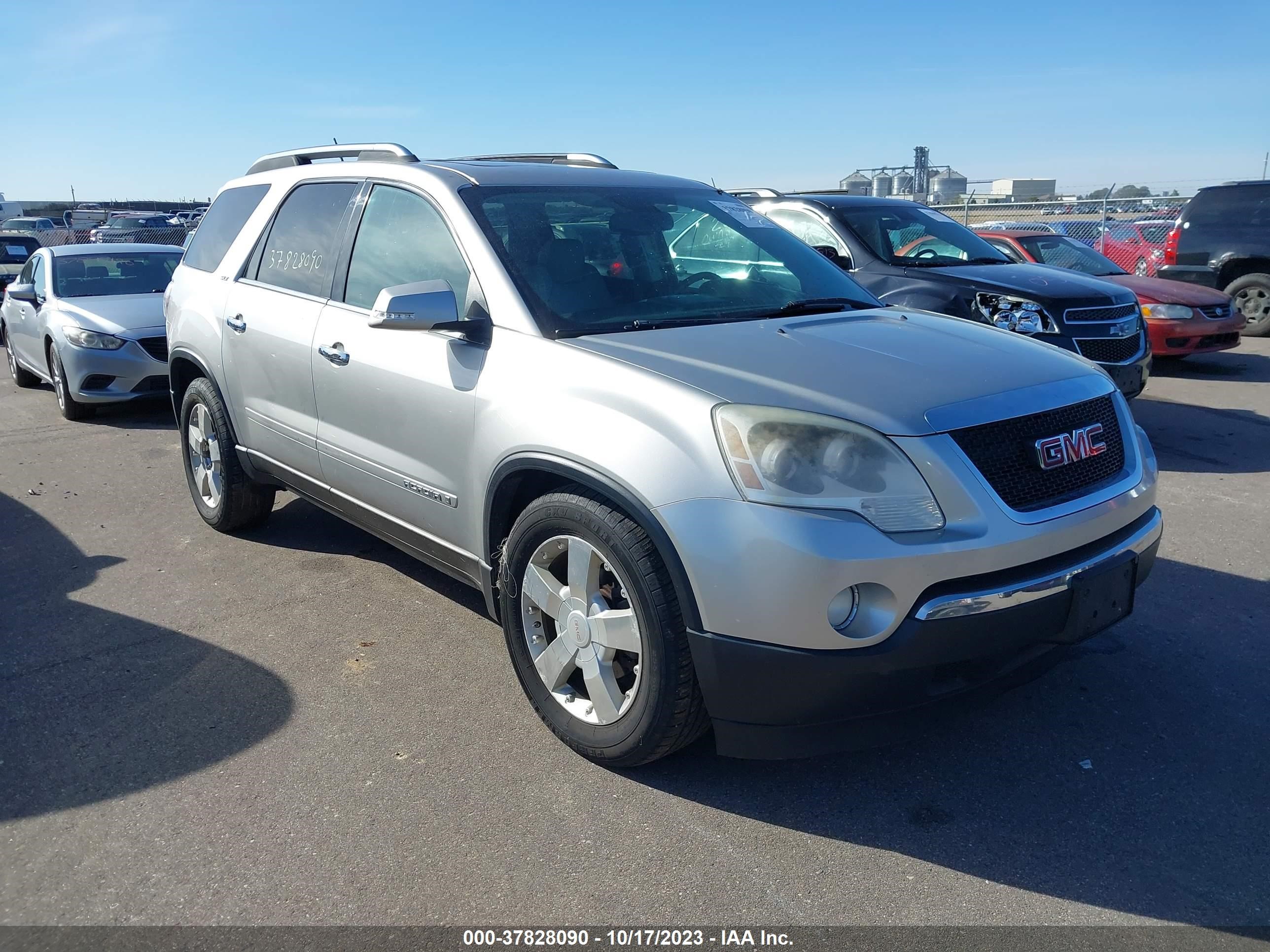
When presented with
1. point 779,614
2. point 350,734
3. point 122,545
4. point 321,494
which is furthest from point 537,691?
point 122,545

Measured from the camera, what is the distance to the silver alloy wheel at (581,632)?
3.09m

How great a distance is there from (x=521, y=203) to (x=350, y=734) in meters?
2.02

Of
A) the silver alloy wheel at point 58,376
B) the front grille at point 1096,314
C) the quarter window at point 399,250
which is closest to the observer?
the quarter window at point 399,250

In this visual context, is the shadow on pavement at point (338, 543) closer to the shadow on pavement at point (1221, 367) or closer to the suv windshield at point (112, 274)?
the suv windshield at point (112, 274)

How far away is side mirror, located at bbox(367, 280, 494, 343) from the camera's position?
345 centimetres

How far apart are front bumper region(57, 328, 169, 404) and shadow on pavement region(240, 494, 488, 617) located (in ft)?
11.1

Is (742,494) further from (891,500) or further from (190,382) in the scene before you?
(190,382)

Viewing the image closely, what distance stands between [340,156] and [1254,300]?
11878 mm

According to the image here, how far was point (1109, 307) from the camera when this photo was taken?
287 inches

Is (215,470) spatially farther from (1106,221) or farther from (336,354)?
(1106,221)

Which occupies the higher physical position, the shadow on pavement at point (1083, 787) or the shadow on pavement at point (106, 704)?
the shadow on pavement at point (106, 704)

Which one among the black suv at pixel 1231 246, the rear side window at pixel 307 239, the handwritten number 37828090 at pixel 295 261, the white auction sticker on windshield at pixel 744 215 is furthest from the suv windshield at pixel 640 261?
the black suv at pixel 1231 246

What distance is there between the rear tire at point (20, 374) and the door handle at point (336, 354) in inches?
347

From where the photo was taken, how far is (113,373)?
8.95 m
